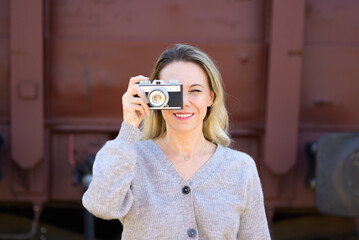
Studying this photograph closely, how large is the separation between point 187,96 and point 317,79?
1.58 meters

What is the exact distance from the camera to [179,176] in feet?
5.34

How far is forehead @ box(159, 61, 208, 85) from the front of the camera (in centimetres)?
167

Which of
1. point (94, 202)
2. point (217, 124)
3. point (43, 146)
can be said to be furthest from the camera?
point (43, 146)

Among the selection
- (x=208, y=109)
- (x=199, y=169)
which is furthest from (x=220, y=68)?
(x=199, y=169)

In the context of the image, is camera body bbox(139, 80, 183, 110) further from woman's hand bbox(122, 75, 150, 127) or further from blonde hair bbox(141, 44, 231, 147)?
blonde hair bbox(141, 44, 231, 147)

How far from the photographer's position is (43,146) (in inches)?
113

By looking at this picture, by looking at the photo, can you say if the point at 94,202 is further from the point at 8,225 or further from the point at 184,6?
the point at 8,225

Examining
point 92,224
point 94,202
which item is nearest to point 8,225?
point 92,224

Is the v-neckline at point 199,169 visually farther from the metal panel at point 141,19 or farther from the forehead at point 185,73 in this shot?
the metal panel at point 141,19

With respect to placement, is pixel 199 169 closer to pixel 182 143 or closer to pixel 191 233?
pixel 182 143

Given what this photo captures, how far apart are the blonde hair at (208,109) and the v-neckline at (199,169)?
13 centimetres

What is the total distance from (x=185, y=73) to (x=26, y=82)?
4.76 ft

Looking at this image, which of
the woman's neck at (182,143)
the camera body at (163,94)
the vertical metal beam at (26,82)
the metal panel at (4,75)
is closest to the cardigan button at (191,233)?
the woman's neck at (182,143)

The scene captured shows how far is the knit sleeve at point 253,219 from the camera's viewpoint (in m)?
1.66
